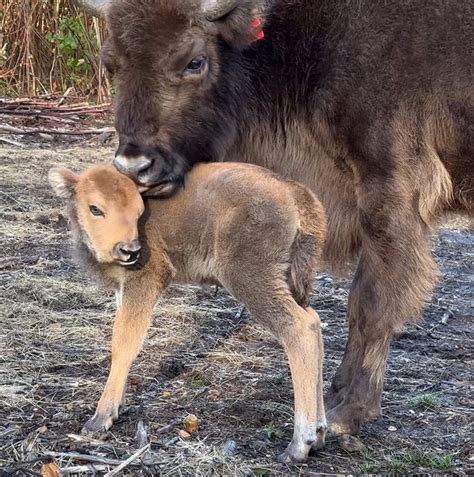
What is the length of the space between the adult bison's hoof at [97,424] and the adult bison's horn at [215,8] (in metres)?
2.12

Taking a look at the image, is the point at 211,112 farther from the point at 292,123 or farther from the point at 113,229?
the point at 113,229

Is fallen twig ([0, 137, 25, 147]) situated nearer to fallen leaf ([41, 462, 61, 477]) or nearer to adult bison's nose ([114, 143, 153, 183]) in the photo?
adult bison's nose ([114, 143, 153, 183])

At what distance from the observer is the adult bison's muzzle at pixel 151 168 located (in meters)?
4.52

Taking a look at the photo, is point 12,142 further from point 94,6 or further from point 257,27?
point 257,27

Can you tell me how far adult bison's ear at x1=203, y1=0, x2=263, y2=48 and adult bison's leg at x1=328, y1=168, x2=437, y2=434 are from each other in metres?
0.98

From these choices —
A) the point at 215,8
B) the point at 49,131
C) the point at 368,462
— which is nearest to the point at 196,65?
the point at 215,8

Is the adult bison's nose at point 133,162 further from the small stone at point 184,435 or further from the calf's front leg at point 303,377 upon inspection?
the small stone at point 184,435

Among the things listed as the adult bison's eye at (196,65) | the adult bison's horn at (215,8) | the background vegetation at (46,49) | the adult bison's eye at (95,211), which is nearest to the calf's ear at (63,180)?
the adult bison's eye at (95,211)

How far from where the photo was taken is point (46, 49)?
18688 mm

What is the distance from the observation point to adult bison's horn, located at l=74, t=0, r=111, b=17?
553cm

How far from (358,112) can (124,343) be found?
1.67 metres

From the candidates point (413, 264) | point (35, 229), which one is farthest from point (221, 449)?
point (35, 229)

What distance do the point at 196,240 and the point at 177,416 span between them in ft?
2.81

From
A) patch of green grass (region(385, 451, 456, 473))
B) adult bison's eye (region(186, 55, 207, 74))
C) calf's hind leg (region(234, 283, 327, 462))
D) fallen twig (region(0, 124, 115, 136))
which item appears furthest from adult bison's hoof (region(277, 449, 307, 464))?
fallen twig (region(0, 124, 115, 136))
